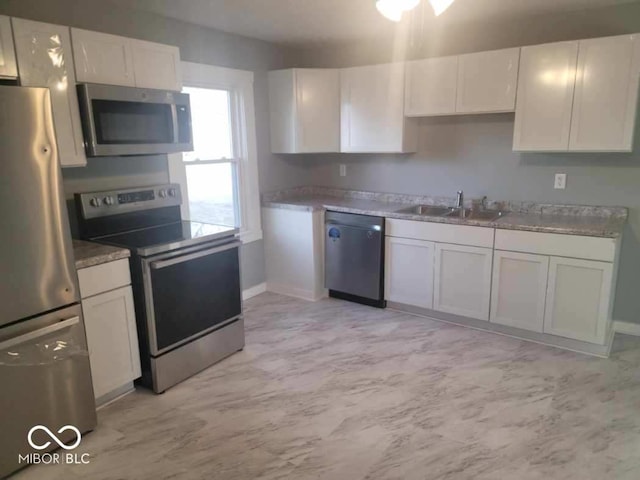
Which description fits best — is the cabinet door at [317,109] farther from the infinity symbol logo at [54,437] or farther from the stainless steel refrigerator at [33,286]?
the infinity symbol logo at [54,437]

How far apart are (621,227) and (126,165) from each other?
349 centimetres

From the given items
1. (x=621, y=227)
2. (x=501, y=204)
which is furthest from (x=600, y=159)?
(x=501, y=204)

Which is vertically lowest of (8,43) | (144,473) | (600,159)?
Answer: (144,473)

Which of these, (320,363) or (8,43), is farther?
(320,363)

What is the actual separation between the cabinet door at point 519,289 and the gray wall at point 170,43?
2.23 meters

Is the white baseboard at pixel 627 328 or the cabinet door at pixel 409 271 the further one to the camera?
the cabinet door at pixel 409 271

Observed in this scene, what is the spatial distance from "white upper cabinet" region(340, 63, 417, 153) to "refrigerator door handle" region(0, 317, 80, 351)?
9.08 ft

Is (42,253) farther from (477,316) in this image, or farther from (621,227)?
(621,227)

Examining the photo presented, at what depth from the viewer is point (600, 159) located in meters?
3.28

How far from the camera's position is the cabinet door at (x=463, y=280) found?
3.38 m

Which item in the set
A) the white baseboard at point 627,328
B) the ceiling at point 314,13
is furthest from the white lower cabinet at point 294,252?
the white baseboard at point 627,328

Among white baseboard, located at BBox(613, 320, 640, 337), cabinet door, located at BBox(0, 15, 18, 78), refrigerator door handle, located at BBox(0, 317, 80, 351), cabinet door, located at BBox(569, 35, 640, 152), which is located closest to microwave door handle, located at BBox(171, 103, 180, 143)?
cabinet door, located at BBox(0, 15, 18, 78)

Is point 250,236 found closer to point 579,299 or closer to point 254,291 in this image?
point 254,291

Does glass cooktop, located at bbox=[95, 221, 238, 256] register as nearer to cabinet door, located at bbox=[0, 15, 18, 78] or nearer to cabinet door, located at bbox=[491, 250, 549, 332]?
cabinet door, located at bbox=[0, 15, 18, 78]
